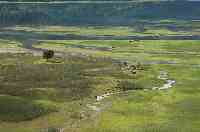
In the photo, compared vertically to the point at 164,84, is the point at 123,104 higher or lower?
lower

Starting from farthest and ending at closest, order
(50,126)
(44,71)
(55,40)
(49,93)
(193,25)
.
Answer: (193,25)
(55,40)
(44,71)
(49,93)
(50,126)

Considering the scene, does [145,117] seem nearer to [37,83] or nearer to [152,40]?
[37,83]

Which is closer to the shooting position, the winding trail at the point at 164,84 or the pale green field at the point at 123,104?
the pale green field at the point at 123,104

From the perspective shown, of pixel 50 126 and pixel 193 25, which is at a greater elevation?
pixel 193 25

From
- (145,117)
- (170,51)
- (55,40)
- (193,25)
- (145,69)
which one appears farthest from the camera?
(193,25)

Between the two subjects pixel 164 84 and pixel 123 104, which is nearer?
pixel 123 104

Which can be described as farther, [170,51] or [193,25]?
[193,25]

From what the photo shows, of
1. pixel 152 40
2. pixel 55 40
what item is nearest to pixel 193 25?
pixel 152 40

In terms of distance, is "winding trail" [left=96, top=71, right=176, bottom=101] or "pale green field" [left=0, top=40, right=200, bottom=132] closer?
"pale green field" [left=0, top=40, right=200, bottom=132]

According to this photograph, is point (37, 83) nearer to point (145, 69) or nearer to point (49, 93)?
point (49, 93)
